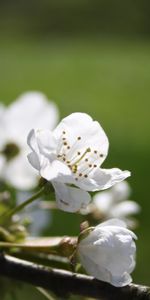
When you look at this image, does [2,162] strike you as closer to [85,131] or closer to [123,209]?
[123,209]

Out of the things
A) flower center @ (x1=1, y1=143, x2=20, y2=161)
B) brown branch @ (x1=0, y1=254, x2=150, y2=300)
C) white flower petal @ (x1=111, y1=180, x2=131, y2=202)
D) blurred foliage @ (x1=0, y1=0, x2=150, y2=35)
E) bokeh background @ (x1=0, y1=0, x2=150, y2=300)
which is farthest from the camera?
blurred foliage @ (x1=0, y1=0, x2=150, y2=35)

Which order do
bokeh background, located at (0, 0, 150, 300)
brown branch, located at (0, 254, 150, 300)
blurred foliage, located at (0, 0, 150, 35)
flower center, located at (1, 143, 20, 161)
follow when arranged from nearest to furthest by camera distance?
brown branch, located at (0, 254, 150, 300) < flower center, located at (1, 143, 20, 161) < bokeh background, located at (0, 0, 150, 300) < blurred foliage, located at (0, 0, 150, 35)

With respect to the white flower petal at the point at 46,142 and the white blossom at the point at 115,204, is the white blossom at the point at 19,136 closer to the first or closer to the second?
the white blossom at the point at 115,204

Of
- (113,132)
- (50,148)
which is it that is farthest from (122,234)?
(113,132)

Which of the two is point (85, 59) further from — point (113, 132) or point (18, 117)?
point (18, 117)

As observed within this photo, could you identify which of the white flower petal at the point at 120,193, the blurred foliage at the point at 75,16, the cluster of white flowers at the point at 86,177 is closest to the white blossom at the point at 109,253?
the cluster of white flowers at the point at 86,177

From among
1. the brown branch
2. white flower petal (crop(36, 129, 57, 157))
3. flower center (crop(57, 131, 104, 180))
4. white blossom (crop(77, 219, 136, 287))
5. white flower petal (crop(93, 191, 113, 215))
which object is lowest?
white flower petal (crop(93, 191, 113, 215))

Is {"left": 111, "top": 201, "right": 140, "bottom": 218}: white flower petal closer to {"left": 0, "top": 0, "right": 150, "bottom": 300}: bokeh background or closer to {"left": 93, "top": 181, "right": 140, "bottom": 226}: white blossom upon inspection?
{"left": 93, "top": 181, "right": 140, "bottom": 226}: white blossom

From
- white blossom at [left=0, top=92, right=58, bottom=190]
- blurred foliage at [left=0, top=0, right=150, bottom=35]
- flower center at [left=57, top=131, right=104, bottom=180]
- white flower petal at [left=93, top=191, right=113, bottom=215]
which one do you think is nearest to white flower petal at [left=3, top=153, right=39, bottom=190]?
white blossom at [left=0, top=92, right=58, bottom=190]
